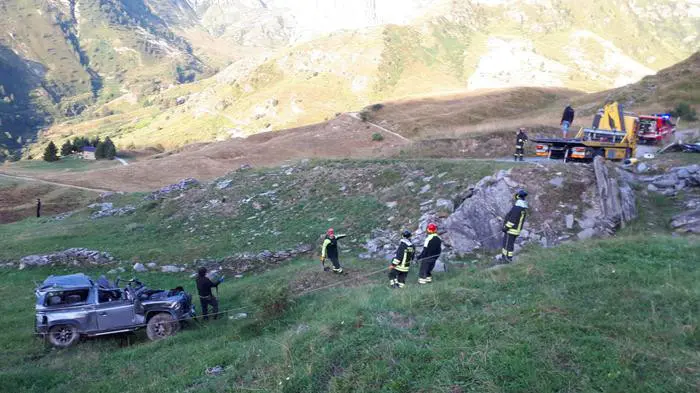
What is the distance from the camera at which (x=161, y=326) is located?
1159 cm

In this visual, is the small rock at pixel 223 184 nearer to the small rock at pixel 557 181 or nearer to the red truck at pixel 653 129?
the small rock at pixel 557 181

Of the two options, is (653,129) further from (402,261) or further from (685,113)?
(402,261)

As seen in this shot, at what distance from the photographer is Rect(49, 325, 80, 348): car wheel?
1127 centimetres

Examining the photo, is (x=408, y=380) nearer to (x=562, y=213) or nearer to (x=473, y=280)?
(x=473, y=280)

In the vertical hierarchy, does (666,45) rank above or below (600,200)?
above

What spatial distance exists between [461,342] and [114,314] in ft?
28.8

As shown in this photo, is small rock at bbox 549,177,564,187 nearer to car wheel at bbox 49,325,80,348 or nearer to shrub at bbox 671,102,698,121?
car wheel at bbox 49,325,80,348

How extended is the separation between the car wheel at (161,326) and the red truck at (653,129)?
2506 centimetres

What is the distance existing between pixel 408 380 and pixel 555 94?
5751cm

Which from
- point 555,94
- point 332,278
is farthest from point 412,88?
point 332,278

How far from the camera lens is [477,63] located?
273 ft

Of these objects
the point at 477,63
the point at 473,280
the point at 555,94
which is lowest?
the point at 473,280

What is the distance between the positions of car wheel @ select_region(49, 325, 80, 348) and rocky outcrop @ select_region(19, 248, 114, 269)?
7327 millimetres

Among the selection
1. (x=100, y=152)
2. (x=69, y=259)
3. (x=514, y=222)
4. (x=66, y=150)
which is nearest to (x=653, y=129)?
(x=514, y=222)
